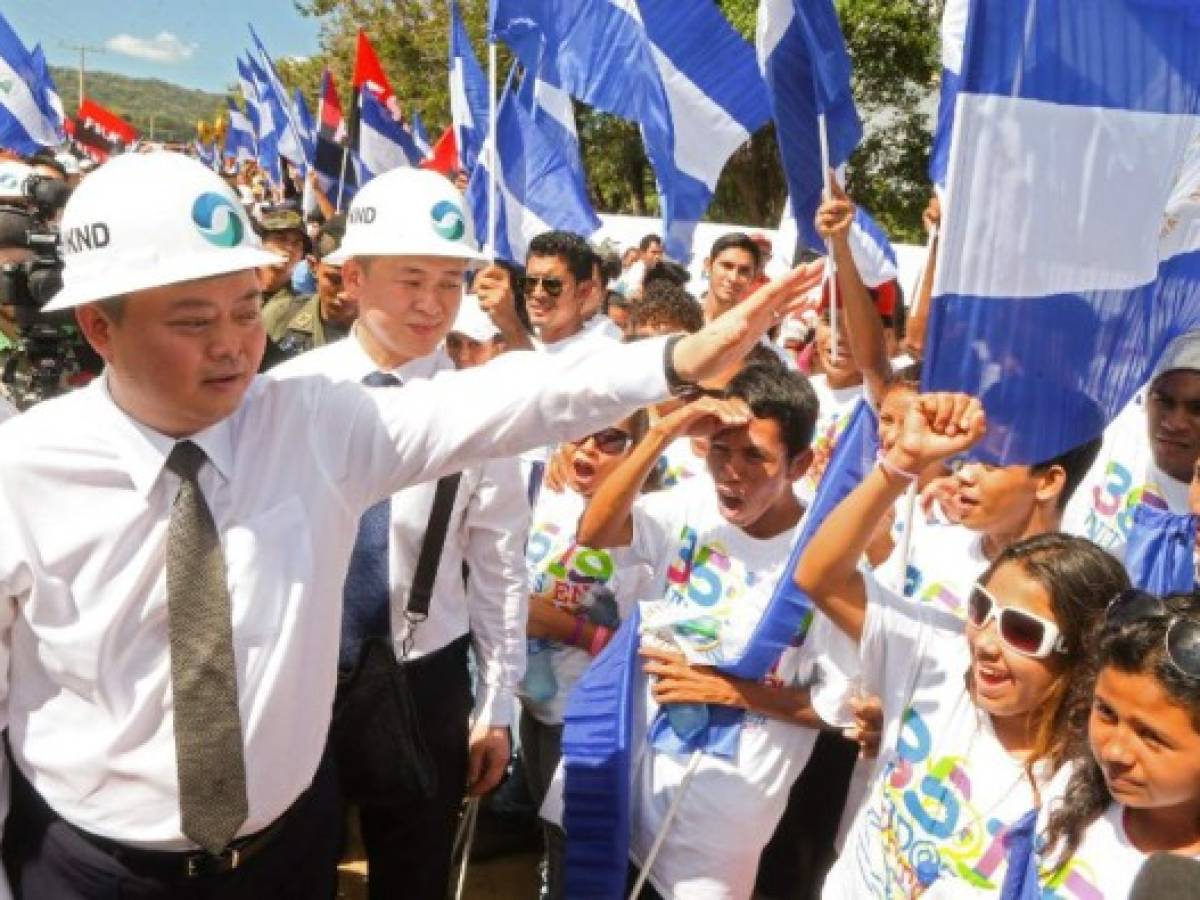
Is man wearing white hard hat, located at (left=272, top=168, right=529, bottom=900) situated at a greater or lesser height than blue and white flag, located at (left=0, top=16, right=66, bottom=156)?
lesser

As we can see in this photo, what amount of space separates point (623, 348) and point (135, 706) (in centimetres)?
91

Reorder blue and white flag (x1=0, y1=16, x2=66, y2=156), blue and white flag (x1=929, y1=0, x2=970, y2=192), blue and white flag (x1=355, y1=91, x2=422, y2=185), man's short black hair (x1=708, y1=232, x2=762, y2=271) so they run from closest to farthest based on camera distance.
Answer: blue and white flag (x1=929, y1=0, x2=970, y2=192), man's short black hair (x1=708, y1=232, x2=762, y2=271), blue and white flag (x1=355, y1=91, x2=422, y2=185), blue and white flag (x1=0, y1=16, x2=66, y2=156)

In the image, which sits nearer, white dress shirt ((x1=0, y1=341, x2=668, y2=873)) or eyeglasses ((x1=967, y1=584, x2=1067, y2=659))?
white dress shirt ((x1=0, y1=341, x2=668, y2=873))

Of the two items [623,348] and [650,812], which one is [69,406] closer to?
[623,348]

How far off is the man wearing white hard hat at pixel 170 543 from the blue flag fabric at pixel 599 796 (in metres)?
0.86

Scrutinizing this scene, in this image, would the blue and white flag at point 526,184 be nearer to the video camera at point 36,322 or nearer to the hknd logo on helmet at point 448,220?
the video camera at point 36,322

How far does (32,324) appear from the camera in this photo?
12.8ft

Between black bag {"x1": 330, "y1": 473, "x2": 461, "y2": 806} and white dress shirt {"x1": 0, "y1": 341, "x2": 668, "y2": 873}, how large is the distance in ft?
1.49

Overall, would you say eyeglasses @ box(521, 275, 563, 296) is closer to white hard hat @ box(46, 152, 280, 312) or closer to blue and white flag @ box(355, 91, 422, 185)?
white hard hat @ box(46, 152, 280, 312)

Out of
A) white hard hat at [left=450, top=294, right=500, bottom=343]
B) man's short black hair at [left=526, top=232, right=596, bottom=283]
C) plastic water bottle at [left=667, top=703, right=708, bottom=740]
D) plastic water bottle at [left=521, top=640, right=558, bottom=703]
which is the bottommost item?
plastic water bottle at [left=521, top=640, right=558, bottom=703]

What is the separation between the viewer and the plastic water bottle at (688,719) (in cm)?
247

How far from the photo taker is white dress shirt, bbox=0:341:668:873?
5.40 ft

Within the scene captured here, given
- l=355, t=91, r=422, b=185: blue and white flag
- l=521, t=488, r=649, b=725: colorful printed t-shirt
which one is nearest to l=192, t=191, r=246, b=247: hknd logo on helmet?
l=521, t=488, r=649, b=725: colorful printed t-shirt

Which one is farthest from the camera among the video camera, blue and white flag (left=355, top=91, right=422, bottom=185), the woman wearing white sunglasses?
blue and white flag (left=355, top=91, right=422, bottom=185)
